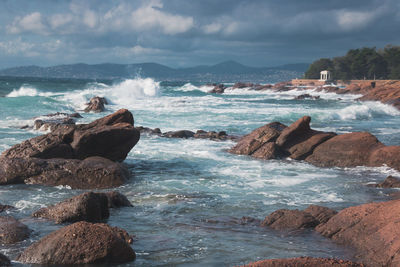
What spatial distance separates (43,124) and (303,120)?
1188 centimetres

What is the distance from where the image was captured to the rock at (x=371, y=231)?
591cm

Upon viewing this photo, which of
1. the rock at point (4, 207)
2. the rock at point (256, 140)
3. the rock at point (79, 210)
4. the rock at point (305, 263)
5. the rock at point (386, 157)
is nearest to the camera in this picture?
the rock at point (305, 263)

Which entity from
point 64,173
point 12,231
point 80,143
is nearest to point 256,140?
point 80,143

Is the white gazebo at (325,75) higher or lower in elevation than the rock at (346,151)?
higher

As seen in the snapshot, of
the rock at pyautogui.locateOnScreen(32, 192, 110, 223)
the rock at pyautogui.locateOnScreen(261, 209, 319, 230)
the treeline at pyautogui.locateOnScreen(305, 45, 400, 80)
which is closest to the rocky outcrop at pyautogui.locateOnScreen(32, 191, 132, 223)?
the rock at pyautogui.locateOnScreen(32, 192, 110, 223)

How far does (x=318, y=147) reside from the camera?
14.9m

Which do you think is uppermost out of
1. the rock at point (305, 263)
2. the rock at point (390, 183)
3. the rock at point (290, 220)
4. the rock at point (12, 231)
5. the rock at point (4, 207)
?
the rock at point (305, 263)

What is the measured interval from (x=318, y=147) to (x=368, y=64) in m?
90.9

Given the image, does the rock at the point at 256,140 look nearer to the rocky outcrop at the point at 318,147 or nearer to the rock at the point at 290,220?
the rocky outcrop at the point at 318,147

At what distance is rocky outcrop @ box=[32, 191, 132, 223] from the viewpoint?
767 centimetres

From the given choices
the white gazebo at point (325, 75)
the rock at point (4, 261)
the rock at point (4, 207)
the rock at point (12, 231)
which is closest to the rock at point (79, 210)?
the rock at point (12, 231)

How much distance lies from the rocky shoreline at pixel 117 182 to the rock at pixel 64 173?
0.02 m

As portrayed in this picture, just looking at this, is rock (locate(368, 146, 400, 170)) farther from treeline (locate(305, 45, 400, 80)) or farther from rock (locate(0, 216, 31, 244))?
treeline (locate(305, 45, 400, 80))

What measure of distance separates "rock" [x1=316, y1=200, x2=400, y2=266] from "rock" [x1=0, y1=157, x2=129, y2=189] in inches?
212
